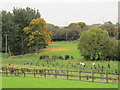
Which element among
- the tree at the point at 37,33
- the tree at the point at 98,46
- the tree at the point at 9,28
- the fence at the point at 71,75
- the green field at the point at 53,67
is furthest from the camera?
the tree at the point at 9,28

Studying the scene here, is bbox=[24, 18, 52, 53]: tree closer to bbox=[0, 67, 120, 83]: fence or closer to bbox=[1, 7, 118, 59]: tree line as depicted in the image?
bbox=[1, 7, 118, 59]: tree line

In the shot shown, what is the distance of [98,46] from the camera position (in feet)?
133

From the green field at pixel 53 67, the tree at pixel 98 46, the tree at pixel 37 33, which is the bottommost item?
the green field at pixel 53 67

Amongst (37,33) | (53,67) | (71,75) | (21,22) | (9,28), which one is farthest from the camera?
(21,22)

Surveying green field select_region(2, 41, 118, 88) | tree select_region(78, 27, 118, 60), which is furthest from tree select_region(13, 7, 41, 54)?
tree select_region(78, 27, 118, 60)

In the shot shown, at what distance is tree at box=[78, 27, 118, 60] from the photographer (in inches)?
1604

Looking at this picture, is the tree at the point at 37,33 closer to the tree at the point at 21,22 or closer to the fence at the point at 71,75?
the tree at the point at 21,22

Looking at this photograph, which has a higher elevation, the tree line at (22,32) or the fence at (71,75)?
the tree line at (22,32)

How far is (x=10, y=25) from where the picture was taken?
189ft

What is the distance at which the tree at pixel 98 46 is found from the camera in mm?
40741

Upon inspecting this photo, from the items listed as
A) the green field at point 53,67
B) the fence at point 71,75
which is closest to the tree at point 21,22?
the green field at point 53,67

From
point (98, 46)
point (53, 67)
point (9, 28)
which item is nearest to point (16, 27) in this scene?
point (9, 28)

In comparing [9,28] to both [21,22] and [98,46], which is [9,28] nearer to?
[21,22]

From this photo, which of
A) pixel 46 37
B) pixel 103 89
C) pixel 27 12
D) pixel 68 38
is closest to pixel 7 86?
pixel 103 89
